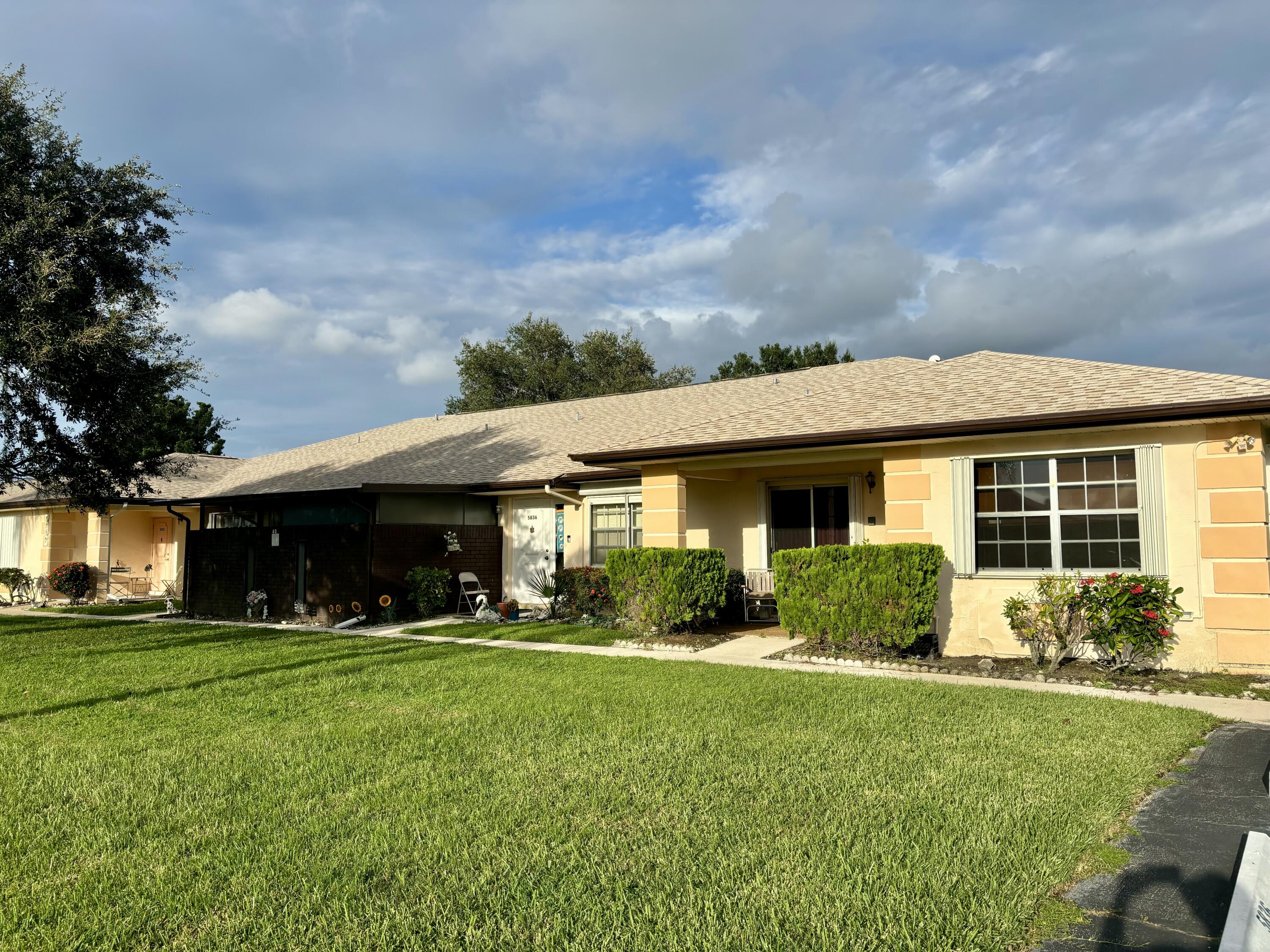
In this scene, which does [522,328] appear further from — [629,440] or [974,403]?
[974,403]

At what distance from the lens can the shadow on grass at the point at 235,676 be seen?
7.80m

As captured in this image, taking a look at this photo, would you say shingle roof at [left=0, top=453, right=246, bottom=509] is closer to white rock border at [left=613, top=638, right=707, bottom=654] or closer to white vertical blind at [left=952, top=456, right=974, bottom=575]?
white rock border at [left=613, top=638, right=707, bottom=654]

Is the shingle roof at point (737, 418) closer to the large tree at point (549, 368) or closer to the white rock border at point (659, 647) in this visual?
the white rock border at point (659, 647)

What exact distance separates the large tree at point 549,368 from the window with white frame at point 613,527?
2718cm

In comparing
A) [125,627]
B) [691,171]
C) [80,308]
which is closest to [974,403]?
[691,171]

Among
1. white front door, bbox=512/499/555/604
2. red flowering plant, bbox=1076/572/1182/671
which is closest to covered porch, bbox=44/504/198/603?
white front door, bbox=512/499/555/604

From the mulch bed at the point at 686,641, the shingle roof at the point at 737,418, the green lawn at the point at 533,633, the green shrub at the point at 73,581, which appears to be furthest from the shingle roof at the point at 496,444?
the mulch bed at the point at 686,641

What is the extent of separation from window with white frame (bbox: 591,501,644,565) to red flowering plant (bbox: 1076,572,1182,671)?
8501mm

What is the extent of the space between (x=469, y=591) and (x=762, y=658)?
8.50 meters

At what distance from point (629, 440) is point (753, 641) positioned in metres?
6.30

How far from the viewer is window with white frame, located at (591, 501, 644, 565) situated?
16.4 m

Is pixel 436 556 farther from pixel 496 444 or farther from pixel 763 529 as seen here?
pixel 763 529

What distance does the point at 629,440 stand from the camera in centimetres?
1753

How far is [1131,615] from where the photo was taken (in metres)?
9.20
